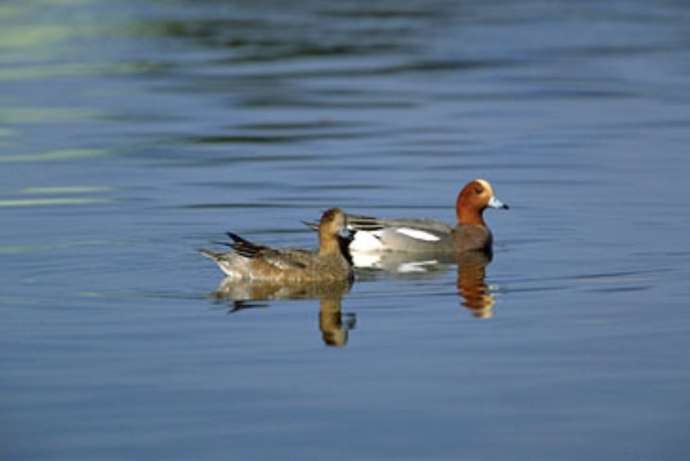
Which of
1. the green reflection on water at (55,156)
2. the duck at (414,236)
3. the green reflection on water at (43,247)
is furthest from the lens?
the green reflection on water at (55,156)

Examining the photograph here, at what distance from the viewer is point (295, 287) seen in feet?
43.3

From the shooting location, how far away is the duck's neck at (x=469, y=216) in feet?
50.5

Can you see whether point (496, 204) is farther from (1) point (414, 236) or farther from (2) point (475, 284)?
(2) point (475, 284)

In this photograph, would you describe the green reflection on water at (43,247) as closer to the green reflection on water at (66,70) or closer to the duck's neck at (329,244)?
the duck's neck at (329,244)

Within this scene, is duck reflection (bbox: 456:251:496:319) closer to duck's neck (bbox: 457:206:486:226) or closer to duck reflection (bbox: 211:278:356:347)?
duck's neck (bbox: 457:206:486:226)

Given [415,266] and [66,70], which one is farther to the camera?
[66,70]

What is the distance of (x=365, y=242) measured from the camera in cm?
1515

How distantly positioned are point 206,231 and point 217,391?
547 cm

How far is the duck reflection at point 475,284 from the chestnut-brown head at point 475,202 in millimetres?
645

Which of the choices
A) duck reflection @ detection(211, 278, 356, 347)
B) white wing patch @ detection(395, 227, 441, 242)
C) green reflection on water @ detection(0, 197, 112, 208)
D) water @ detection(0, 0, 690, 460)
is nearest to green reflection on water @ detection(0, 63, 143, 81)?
water @ detection(0, 0, 690, 460)

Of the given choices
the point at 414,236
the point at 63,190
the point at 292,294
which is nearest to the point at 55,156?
the point at 63,190

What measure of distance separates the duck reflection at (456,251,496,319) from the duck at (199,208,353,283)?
880 millimetres

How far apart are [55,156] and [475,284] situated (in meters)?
7.74

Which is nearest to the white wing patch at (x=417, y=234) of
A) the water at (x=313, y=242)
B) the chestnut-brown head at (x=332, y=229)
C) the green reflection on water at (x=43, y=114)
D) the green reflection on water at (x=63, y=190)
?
the water at (x=313, y=242)
